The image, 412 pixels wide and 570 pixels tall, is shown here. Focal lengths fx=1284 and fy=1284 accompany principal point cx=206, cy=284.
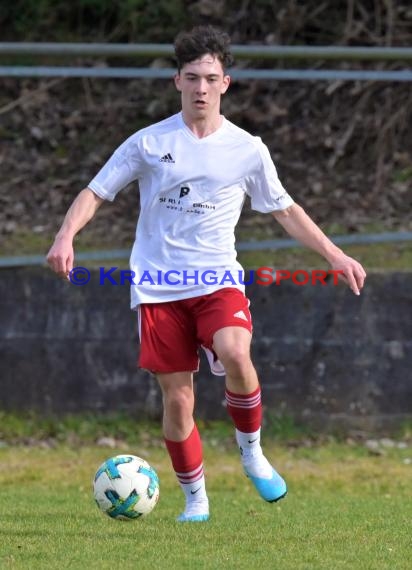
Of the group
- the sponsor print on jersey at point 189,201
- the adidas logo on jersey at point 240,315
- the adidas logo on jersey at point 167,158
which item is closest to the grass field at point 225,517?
the adidas logo on jersey at point 240,315

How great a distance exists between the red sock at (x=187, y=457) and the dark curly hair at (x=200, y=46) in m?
1.74

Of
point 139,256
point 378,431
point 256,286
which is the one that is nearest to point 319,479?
point 378,431

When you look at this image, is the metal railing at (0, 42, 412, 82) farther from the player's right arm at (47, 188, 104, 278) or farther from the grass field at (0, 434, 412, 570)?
the player's right arm at (47, 188, 104, 278)

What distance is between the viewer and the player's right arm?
5492mm

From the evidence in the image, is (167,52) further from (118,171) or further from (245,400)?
(245,400)

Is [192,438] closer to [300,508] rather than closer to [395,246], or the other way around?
[300,508]

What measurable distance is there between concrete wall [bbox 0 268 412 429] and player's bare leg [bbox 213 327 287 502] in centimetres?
298

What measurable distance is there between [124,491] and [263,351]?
3390mm

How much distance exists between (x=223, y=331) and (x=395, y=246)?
4220 mm

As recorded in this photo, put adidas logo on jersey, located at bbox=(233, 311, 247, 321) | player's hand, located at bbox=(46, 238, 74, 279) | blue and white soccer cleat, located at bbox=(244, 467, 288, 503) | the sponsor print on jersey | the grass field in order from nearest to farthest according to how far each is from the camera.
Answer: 1. the grass field
2. player's hand, located at bbox=(46, 238, 74, 279)
3. adidas logo on jersey, located at bbox=(233, 311, 247, 321)
4. the sponsor print on jersey
5. blue and white soccer cleat, located at bbox=(244, 467, 288, 503)

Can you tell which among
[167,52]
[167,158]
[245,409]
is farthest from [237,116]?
[245,409]

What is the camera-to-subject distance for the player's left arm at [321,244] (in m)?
5.71

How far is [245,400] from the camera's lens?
19.5 feet

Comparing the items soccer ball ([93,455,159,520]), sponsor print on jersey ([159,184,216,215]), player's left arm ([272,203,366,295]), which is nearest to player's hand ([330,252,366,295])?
player's left arm ([272,203,366,295])
